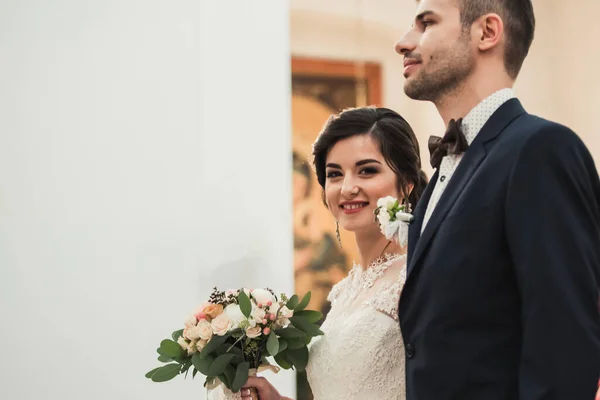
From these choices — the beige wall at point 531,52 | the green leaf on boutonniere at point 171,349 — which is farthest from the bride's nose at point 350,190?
the beige wall at point 531,52

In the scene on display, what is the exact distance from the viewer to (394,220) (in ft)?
6.03

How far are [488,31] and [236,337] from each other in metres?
1.19

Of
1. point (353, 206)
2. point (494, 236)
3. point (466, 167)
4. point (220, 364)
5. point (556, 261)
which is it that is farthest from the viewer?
point (353, 206)

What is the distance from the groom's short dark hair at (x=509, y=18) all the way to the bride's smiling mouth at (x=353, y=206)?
93 cm

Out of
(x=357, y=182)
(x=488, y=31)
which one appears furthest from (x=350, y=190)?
(x=488, y=31)

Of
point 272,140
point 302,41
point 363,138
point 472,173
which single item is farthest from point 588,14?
point 472,173

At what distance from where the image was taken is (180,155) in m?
3.37

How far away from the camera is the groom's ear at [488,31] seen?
1.59 meters

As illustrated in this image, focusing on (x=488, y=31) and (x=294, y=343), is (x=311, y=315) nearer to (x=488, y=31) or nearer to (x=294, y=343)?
(x=294, y=343)

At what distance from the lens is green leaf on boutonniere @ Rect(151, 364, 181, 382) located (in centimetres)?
220

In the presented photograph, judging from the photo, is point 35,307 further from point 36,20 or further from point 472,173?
point 472,173

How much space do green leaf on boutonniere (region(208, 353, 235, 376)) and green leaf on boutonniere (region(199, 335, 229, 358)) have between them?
0.03m

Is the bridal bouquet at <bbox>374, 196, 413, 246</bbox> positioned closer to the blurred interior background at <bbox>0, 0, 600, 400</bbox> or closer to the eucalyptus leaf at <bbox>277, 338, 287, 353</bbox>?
the eucalyptus leaf at <bbox>277, 338, 287, 353</bbox>

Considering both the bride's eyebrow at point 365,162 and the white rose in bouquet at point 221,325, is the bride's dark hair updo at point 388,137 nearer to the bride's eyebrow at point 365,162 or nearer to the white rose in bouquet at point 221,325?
the bride's eyebrow at point 365,162
